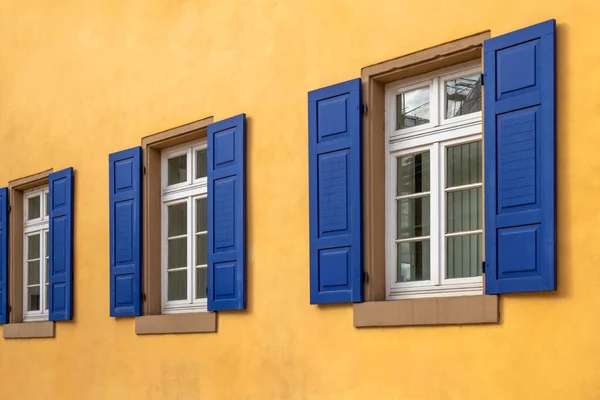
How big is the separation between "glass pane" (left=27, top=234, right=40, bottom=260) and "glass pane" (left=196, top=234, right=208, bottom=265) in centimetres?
311

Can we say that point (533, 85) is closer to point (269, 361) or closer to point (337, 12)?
point (337, 12)

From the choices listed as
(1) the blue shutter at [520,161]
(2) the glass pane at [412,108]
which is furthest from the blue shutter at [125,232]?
(1) the blue shutter at [520,161]

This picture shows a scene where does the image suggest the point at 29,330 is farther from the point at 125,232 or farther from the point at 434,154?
the point at 434,154

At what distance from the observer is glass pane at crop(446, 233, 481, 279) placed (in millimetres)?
6633

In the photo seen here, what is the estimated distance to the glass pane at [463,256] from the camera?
6633mm

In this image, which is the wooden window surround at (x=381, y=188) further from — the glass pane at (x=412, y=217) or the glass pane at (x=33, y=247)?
the glass pane at (x=33, y=247)

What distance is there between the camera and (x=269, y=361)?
7883 mm

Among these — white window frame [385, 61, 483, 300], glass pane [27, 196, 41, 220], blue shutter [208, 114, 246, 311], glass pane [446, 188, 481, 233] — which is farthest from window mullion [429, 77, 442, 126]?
glass pane [27, 196, 41, 220]

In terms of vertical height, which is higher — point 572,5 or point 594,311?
point 572,5

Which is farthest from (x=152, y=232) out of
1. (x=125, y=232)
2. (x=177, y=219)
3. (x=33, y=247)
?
(x=33, y=247)

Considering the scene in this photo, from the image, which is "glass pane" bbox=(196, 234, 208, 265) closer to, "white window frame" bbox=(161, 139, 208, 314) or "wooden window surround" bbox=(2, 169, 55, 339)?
"white window frame" bbox=(161, 139, 208, 314)

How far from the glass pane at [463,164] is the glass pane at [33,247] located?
590 cm

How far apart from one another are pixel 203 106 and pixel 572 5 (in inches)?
142

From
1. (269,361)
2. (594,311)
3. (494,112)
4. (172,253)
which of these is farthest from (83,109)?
(594,311)
